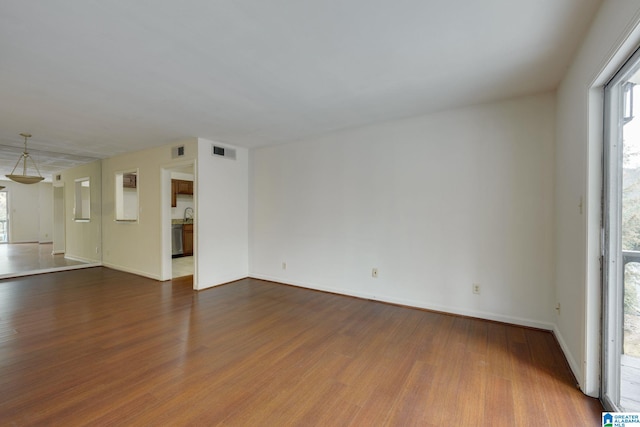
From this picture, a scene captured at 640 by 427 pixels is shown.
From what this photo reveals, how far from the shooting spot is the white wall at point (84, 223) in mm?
6168

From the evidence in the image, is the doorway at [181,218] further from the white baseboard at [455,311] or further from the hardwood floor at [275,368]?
the white baseboard at [455,311]

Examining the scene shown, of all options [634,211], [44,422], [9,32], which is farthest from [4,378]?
[634,211]

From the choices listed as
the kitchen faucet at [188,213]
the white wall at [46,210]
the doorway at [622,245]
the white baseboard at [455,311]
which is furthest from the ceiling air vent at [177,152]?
the white wall at [46,210]

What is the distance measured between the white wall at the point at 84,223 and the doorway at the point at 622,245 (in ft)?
26.7

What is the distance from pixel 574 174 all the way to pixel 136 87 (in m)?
3.86

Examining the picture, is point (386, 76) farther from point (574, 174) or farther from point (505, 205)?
point (505, 205)

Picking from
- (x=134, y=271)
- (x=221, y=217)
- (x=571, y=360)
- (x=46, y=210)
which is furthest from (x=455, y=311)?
(x=46, y=210)

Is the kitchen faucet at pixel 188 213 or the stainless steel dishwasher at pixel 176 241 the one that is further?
the kitchen faucet at pixel 188 213

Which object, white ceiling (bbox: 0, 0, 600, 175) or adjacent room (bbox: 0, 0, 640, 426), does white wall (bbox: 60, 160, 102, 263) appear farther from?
white ceiling (bbox: 0, 0, 600, 175)

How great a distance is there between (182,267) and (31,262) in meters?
3.21

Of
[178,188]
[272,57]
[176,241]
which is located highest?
[272,57]

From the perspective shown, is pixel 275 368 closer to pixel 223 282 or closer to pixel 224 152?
pixel 223 282

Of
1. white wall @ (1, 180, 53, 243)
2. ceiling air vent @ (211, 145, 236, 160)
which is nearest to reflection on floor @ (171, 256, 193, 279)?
ceiling air vent @ (211, 145, 236, 160)

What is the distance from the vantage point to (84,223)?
6.40 meters
